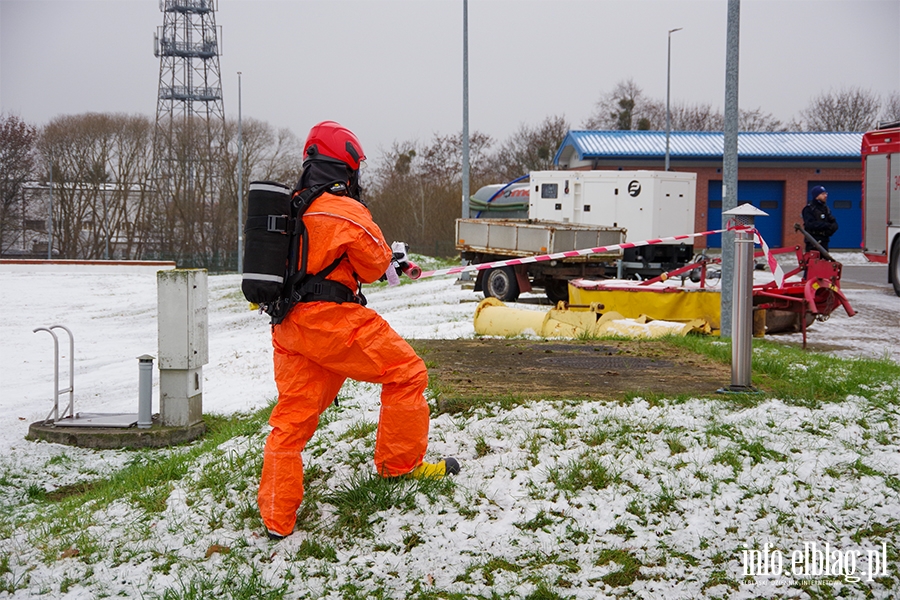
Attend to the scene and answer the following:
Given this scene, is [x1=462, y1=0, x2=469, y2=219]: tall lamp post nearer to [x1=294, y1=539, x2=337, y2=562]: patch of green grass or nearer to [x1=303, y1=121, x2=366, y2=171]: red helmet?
[x1=303, y1=121, x2=366, y2=171]: red helmet

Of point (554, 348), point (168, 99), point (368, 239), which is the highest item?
point (168, 99)

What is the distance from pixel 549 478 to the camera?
4.82 metres

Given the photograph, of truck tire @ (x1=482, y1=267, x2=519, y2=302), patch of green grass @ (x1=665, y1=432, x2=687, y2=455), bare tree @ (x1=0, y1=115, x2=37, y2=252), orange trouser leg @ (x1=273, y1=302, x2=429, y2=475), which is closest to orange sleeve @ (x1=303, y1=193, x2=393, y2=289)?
orange trouser leg @ (x1=273, y1=302, x2=429, y2=475)

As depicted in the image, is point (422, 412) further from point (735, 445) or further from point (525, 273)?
point (525, 273)

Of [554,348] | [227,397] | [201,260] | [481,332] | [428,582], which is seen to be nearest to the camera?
[428,582]

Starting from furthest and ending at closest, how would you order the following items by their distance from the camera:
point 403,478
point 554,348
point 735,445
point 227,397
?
point 227,397
point 554,348
point 735,445
point 403,478

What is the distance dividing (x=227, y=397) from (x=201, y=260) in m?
41.8

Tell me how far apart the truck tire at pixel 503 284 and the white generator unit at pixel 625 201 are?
623cm

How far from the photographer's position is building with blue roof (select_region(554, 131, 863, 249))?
1549 inches

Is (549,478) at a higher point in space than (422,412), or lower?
lower

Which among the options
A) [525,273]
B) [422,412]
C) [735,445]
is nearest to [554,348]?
[735,445]

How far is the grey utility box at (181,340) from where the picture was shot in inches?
314

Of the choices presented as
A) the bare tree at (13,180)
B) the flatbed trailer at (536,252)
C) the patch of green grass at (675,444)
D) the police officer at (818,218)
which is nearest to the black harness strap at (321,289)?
the patch of green grass at (675,444)

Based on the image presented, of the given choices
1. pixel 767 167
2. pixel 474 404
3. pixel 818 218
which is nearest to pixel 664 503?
pixel 474 404
